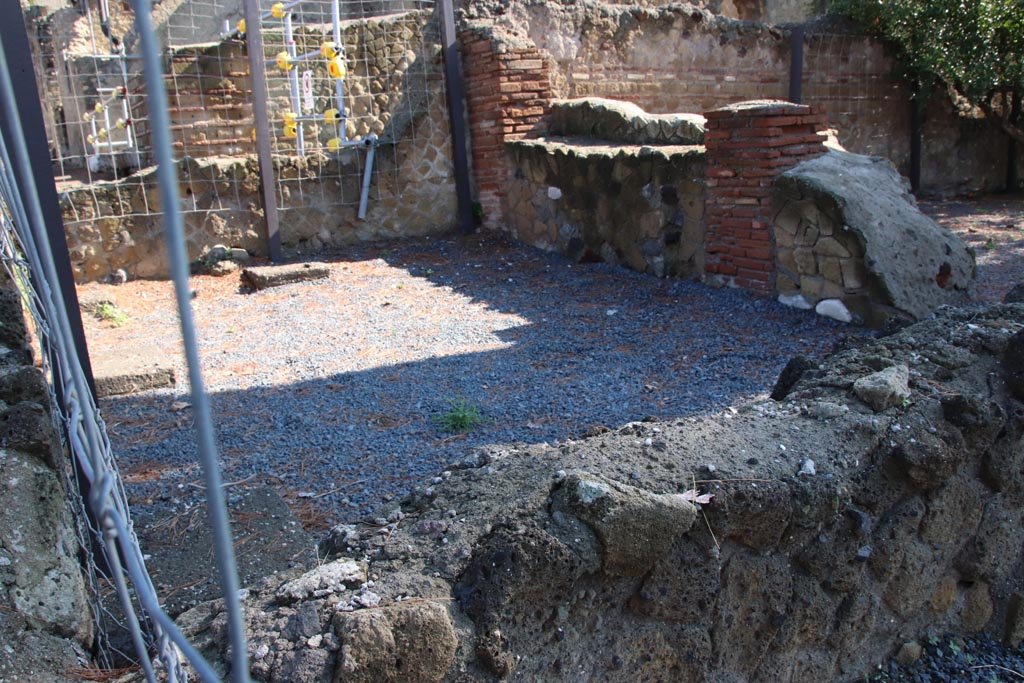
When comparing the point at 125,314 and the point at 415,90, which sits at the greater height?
the point at 415,90

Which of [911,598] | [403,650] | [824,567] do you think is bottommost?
[911,598]

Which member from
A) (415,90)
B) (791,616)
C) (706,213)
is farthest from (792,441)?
(415,90)

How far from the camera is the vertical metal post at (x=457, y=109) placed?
884cm

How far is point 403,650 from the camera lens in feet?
5.57

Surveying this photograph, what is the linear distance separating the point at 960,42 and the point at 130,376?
33.8 ft

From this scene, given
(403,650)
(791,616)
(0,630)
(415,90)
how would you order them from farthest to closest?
1. (415,90)
2. (791,616)
3. (403,650)
4. (0,630)

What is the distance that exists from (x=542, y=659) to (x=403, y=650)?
0.42 metres

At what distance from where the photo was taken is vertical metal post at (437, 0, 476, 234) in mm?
8844

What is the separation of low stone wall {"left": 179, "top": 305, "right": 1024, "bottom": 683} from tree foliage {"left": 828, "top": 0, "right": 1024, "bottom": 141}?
885cm

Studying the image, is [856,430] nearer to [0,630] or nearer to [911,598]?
[911,598]

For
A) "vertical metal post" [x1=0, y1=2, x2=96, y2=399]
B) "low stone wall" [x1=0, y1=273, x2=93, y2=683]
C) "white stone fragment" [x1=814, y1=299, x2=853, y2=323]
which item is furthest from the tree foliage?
"low stone wall" [x1=0, y1=273, x2=93, y2=683]

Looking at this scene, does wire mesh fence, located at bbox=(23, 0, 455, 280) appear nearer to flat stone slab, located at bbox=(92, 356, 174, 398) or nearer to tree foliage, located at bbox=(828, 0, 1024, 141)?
flat stone slab, located at bbox=(92, 356, 174, 398)

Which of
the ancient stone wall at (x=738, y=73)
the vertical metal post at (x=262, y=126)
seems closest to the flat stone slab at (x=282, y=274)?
the vertical metal post at (x=262, y=126)

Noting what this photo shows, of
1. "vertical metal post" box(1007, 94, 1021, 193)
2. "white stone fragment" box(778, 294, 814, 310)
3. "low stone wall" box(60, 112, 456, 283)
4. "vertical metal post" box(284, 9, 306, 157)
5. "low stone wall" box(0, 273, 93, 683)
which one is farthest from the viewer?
"vertical metal post" box(1007, 94, 1021, 193)
